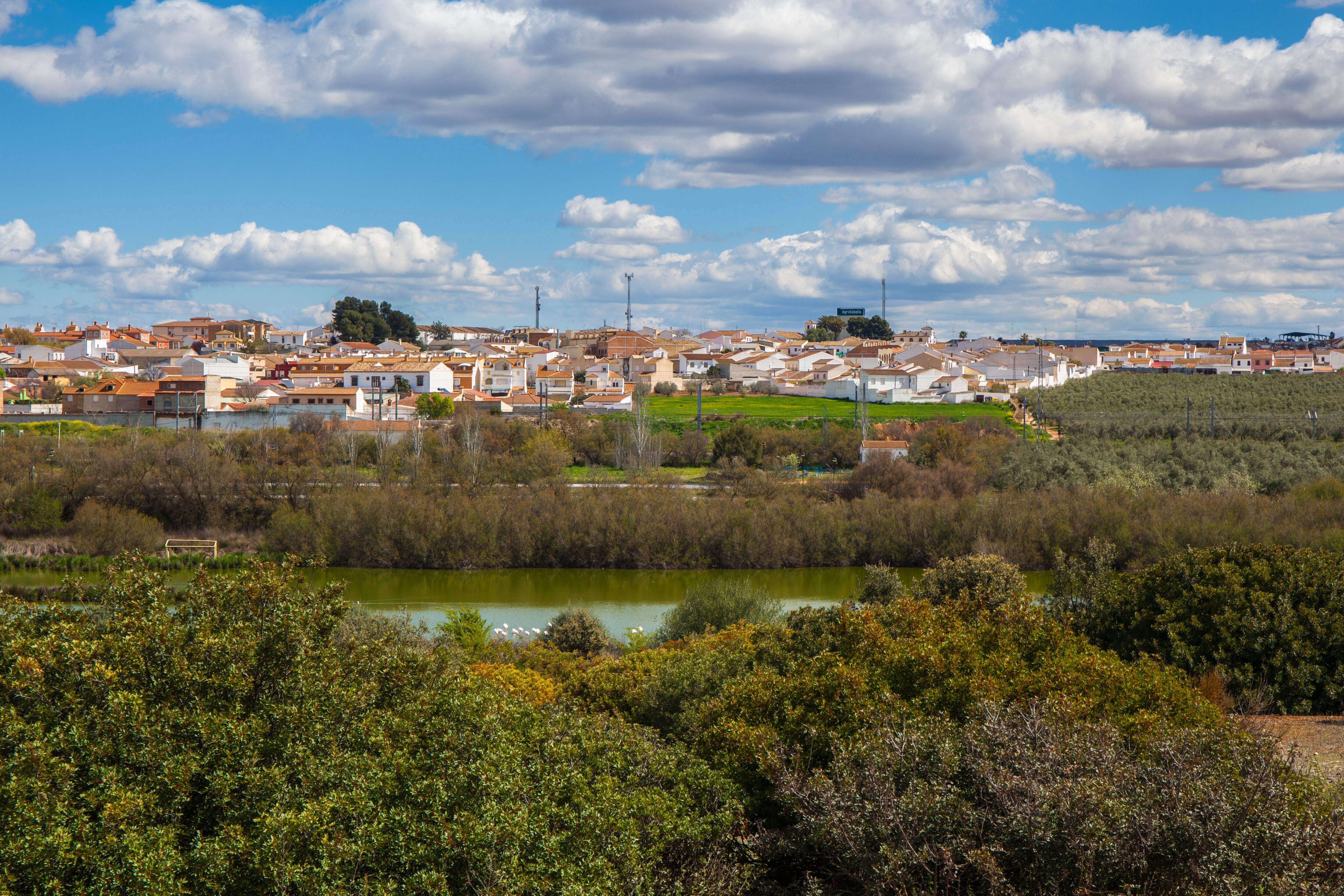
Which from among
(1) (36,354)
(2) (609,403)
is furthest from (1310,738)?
(1) (36,354)


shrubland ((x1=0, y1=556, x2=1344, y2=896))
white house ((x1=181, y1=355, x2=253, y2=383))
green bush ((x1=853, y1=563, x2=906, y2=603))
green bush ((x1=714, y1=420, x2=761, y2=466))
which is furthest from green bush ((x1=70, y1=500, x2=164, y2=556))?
white house ((x1=181, y1=355, x2=253, y2=383))

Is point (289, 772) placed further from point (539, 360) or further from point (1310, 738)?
point (539, 360)

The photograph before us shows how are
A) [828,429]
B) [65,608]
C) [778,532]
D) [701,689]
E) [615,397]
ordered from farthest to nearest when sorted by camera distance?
[615,397] → [828,429] → [778,532] → [701,689] → [65,608]

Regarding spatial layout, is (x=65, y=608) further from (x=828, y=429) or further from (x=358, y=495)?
(x=828, y=429)

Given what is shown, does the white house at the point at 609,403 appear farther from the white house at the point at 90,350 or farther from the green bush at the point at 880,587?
the white house at the point at 90,350

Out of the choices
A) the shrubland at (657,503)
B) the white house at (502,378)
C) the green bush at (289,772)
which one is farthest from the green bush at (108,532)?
the white house at (502,378)

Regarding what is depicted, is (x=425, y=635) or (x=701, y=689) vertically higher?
(x=701, y=689)

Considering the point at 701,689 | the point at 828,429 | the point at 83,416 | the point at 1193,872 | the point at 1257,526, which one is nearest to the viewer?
the point at 1193,872

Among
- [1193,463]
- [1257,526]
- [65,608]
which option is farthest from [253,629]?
[1193,463]
